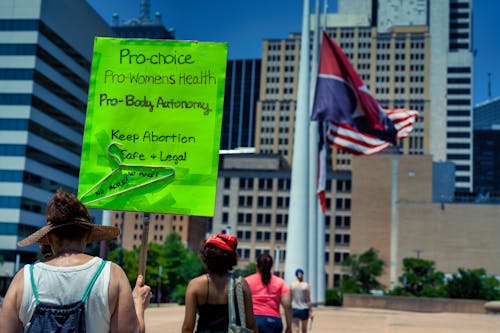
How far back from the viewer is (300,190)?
30.6 meters

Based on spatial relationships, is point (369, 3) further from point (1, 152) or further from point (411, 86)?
point (1, 152)

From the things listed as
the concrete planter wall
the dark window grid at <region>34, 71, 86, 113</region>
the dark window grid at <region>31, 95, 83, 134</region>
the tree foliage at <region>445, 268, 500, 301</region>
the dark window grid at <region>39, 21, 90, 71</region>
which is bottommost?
the concrete planter wall

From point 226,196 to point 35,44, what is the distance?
59.2 meters

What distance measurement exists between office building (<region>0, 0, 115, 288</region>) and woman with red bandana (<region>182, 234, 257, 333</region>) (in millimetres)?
74372

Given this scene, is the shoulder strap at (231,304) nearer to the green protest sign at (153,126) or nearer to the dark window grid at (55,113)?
the green protest sign at (153,126)

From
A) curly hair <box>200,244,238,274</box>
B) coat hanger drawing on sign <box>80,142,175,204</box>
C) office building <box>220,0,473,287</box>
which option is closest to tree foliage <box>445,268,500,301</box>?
curly hair <box>200,244,238,274</box>

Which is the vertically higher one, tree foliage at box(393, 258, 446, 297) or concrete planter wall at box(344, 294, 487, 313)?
tree foliage at box(393, 258, 446, 297)

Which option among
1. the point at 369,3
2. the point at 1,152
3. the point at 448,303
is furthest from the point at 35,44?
the point at 369,3

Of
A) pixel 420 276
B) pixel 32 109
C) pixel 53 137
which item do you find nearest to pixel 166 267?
pixel 53 137

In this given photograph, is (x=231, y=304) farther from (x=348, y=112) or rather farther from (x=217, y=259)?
(x=348, y=112)

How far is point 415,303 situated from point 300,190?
3043 centimetres

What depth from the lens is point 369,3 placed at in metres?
178

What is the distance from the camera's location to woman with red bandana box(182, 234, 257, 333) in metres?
5.30

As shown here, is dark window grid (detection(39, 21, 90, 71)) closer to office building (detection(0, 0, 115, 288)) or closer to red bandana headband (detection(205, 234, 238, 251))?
office building (detection(0, 0, 115, 288))
